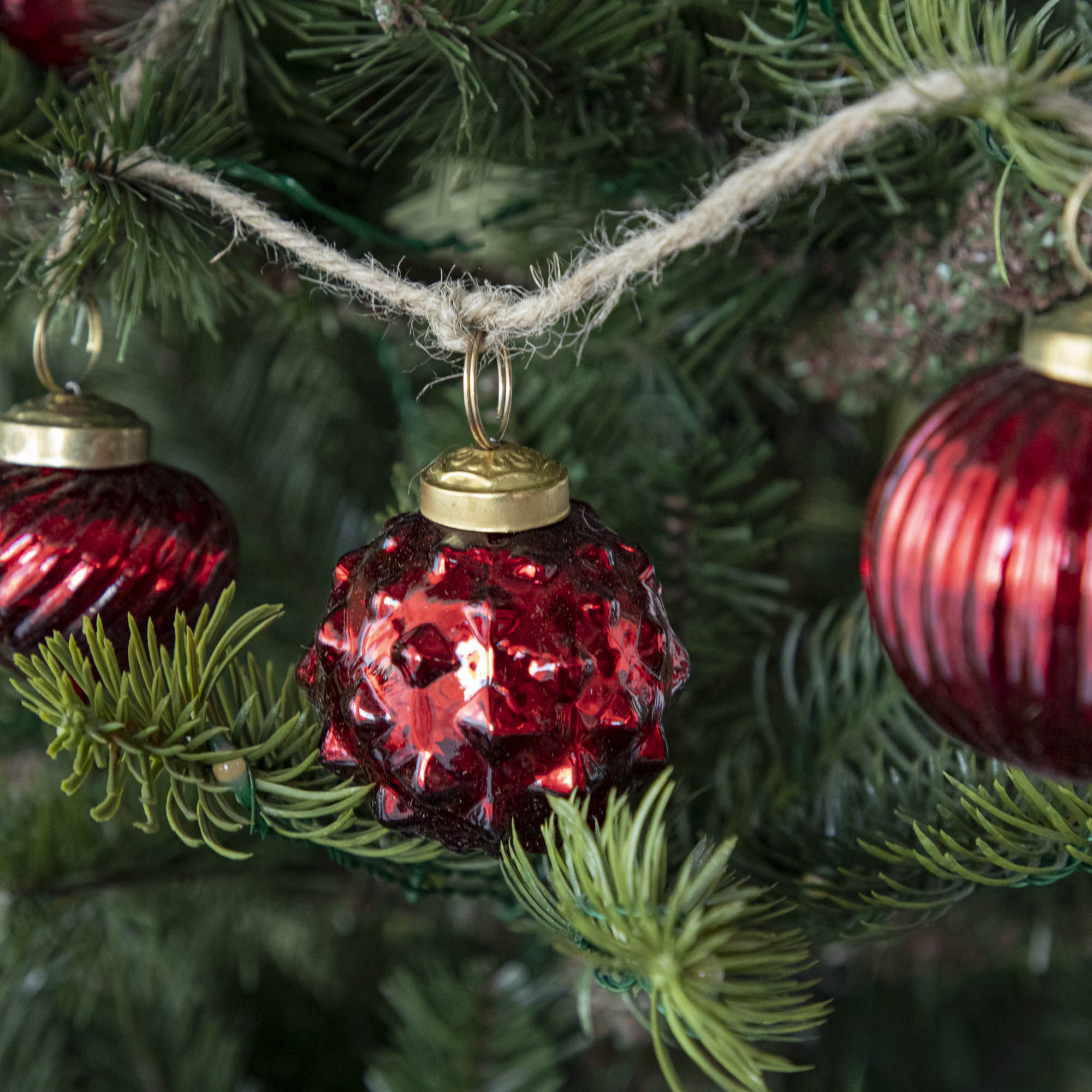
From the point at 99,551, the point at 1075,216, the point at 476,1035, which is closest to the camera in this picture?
the point at 1075,216

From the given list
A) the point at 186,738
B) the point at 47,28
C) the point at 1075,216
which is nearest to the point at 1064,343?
the point at 1075,216

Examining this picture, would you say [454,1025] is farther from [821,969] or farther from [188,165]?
[188,165]

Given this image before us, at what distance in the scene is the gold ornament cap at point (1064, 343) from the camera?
23 cm

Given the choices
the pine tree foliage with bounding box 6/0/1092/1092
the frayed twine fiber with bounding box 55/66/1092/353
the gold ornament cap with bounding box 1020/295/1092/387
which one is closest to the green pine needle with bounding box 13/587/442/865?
the pine tree foliage with bounding box 6/0/1092/1092

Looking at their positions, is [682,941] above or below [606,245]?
below

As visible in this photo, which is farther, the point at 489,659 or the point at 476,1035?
the point at 476,1035

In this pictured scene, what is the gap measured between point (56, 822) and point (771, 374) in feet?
1.35

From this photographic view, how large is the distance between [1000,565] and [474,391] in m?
0.15

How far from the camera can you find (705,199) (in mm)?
258

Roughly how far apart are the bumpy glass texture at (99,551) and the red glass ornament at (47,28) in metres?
0.17

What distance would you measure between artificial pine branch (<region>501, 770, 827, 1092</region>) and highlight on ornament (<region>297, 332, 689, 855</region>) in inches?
1.1

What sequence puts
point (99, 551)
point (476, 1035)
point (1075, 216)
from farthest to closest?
point (476, 1035)
point (99, 551)
point (1075, 216)

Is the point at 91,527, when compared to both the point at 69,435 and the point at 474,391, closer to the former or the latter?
the point at 69,435

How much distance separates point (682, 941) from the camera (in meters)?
0.21
